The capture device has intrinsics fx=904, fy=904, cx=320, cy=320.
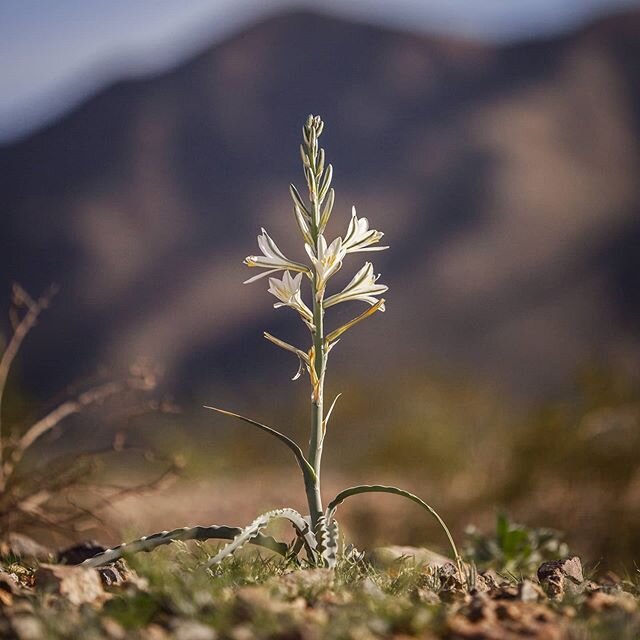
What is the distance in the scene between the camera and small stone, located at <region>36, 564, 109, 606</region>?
7.22 feet


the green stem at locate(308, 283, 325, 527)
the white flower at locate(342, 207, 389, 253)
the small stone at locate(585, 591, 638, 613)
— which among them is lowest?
the small stone at locate(585, 591, 638, 613)

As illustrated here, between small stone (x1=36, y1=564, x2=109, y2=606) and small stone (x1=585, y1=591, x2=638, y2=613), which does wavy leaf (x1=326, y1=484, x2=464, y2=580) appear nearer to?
small stone (x1=585, y1=591, x2=638, y2=613)

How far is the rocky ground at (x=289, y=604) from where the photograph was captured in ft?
6.16

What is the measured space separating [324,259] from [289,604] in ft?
3.13

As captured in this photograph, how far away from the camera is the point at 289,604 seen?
2.10 metres

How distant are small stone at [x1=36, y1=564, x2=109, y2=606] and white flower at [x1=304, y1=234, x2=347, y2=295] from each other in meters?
0.98

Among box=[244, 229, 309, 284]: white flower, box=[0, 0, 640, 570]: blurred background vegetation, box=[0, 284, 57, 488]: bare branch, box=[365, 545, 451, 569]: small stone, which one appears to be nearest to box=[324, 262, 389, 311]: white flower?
box=[244, 229, 309, 284]: white flower

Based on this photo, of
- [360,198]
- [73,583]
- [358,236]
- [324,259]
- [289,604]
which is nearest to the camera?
[289,604]

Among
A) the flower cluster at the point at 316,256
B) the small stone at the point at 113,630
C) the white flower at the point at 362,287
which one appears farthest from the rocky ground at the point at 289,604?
the white flower at the point at 362,287

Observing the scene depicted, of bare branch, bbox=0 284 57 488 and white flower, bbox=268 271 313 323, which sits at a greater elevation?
bare branch, bbox=0 284 57 488

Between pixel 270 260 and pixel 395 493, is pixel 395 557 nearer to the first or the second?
pixel 395 493

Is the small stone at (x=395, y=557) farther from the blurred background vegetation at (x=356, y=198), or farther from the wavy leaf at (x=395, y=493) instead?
the blurred background vegetation at (x=356, y=198)

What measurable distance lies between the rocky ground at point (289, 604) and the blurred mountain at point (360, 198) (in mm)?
27900

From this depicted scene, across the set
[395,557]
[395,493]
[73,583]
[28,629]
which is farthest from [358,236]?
[28,629]
